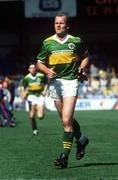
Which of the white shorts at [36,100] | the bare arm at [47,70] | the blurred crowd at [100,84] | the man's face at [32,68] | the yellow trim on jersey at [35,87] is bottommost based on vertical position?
the blurred crowd at [100,84]

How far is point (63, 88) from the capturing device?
35.8 ft

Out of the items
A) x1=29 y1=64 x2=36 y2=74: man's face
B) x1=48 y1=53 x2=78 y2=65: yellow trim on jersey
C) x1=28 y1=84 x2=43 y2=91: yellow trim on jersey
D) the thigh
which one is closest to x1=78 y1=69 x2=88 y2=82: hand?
x1=48 y1=53 x2=78 y2=65: yellow trim on jersey

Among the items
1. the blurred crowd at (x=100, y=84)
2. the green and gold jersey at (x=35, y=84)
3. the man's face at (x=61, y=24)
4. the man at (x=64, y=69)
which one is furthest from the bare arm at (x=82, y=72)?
the blurred crowd at (x=100, y=84)

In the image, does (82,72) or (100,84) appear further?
(100,84)

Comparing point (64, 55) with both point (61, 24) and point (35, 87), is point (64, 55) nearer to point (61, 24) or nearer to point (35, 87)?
point (61, 24)

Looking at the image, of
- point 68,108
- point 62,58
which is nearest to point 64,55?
point 62,58

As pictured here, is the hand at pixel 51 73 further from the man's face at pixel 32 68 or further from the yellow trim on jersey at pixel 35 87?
the yellow trim on jersey at pixel 35 87

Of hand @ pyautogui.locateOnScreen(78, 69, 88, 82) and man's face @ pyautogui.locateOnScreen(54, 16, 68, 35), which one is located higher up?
man's face @ pyautogui.locateOnScreen(54, 16, 68, 35)

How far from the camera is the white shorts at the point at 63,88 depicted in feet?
35.7

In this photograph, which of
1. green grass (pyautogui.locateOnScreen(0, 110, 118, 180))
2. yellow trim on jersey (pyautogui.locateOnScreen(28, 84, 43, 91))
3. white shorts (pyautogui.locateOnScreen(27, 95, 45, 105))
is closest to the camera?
green grass (pyautogui.locateOnScreen(0, 110, 118, 180))

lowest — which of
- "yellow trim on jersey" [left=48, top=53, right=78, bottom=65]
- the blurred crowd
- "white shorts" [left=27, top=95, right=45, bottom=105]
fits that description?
the blurred crowd

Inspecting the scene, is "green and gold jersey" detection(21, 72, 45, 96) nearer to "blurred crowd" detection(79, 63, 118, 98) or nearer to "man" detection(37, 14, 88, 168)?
"man" detection(37, 14, 88, 168)

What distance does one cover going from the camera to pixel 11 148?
1438 centimetres

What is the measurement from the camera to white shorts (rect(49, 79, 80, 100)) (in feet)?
35.7
